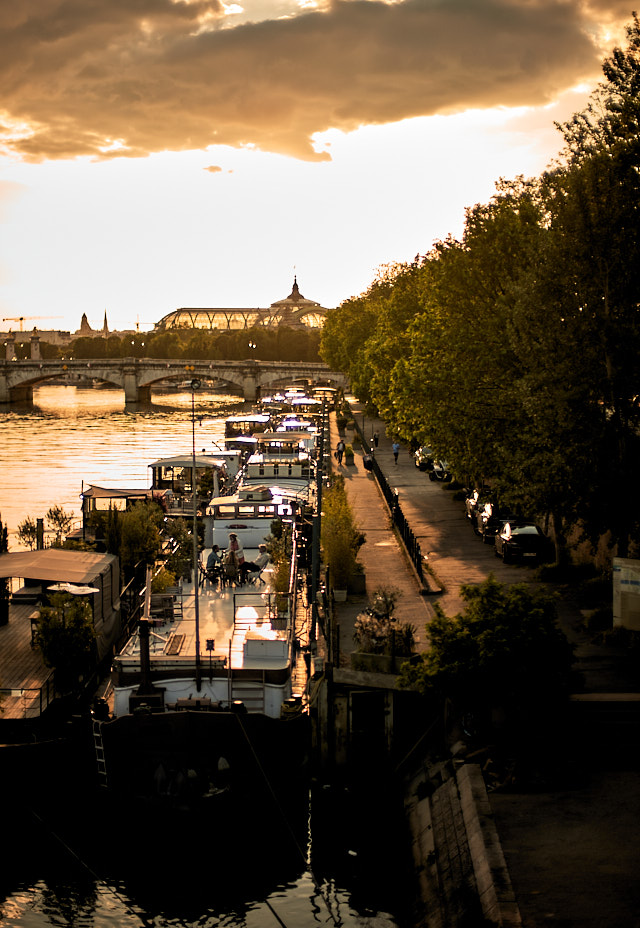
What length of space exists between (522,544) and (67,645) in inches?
636

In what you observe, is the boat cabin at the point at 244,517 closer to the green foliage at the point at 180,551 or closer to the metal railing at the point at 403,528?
the green foliage at the point at 180,551

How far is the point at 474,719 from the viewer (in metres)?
19.7

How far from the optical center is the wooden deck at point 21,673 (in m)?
22.2

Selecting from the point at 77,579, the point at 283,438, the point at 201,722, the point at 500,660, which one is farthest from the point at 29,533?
the point at 283,438

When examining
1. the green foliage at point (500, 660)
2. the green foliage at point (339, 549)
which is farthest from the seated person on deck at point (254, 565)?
the green foliage at point (500, 660)

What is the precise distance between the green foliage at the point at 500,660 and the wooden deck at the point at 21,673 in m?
8.49

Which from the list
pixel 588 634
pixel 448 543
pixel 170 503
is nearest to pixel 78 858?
pixel 588 634

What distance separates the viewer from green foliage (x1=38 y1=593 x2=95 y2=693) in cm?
2328

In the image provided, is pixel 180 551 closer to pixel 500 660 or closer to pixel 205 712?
pixel 205 712

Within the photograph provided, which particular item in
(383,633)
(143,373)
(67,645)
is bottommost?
(67,645)

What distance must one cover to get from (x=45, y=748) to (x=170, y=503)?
2805 cm

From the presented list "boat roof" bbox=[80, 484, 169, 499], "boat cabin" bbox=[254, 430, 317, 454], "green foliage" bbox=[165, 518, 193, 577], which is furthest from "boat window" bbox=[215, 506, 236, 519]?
"boat cabin" bbox=[254, 430, 317, 454]

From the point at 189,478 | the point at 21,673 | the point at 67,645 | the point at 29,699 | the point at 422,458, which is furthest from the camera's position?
the point at 422,458

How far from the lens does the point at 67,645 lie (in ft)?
76.8
